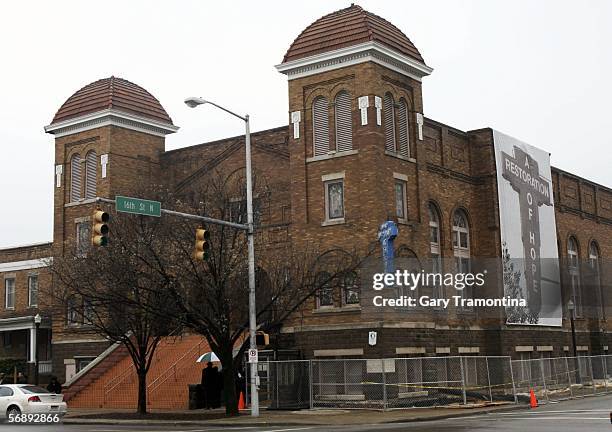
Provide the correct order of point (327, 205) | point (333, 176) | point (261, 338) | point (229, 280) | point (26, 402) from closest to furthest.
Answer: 1. point (261, 338)
2. point (26, 402)
3. point (229, 280)
4. point (333, 176)
5. point (327, 205)

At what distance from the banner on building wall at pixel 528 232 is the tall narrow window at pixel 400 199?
7123mm

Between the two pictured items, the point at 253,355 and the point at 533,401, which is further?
the point at 533,401

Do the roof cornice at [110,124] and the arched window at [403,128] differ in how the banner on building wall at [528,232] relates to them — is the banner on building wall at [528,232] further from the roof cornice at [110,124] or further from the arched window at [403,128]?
the roof cornice at [110,124]

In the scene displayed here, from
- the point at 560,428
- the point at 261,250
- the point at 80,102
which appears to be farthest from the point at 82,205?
the point at 560,428

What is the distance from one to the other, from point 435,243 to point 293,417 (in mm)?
13880

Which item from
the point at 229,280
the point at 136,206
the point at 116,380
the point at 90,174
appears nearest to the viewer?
the point at 136,206

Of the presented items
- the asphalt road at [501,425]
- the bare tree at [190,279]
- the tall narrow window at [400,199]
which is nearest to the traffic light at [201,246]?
the bare tree at [190,279]

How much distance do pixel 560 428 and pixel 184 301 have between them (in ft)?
41.1

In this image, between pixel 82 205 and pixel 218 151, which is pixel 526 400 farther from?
pixel 82 205

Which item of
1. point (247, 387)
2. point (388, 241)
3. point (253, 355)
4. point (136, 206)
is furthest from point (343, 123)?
point (136, 206)

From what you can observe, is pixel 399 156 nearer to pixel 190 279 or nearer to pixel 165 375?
pixel 190 279

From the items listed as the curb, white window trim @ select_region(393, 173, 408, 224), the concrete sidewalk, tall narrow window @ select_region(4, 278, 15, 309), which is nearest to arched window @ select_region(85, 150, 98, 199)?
the concrete sidewalk

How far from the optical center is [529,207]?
4331 cm

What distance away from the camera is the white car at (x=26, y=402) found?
28.5 m
